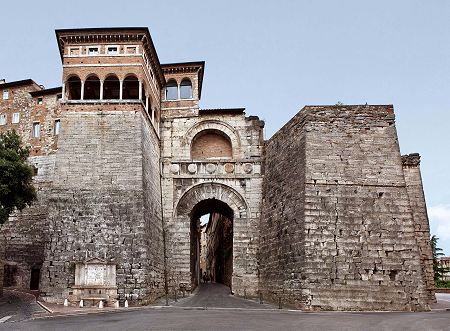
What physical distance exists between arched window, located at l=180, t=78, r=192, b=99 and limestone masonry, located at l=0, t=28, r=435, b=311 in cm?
6

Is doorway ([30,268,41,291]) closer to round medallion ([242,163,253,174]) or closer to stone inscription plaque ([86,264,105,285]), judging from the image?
stone inscription plaque ([86,264,105,285])

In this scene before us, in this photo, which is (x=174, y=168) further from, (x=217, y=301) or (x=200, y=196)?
(x=217, y=301)

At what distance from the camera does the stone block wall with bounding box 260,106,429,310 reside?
1797 centimetres

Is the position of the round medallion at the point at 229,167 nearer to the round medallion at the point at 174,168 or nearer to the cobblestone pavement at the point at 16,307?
the round medallion at the point at 174,168

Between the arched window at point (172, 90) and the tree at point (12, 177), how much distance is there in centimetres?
948

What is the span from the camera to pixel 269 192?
23.6 m

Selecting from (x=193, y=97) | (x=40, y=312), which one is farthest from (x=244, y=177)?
(x=40, y=312)

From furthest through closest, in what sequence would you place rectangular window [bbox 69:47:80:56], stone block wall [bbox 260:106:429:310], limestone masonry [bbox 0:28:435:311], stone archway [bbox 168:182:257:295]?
stone archway [bbox 168:182:257:295], rectangular window [bbox 69:47:80:56], limestone masonry [bbox 0:28:435:311], stone block wall [bbox 260:106:429:310]

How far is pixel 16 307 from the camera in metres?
18.2

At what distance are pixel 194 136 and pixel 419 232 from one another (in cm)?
1266

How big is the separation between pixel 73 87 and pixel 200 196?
8894mm

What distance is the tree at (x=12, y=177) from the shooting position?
63.5ft

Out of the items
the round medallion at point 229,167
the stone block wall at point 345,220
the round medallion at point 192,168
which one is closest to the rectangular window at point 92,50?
the round medallion at point 192,168

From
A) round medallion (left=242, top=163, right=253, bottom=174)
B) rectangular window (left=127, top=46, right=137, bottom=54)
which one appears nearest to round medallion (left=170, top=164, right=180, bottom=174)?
round medallion (left=242, top=163, right=253, bottom=174)
